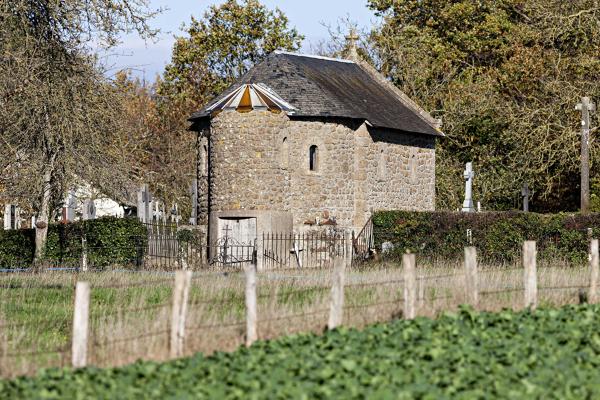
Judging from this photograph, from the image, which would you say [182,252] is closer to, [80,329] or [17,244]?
[17,244]

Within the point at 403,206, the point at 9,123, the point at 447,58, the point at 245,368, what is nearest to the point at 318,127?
the point at 403,206

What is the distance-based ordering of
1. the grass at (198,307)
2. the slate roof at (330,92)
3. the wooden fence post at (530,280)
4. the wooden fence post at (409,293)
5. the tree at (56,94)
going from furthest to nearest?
the slate roof at (330,92) < the tree at (56,94) < the wooden fence post at (530,280) < the wooden fence post at (409,293) < the grass at (198,307)

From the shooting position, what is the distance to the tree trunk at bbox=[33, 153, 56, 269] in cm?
2879

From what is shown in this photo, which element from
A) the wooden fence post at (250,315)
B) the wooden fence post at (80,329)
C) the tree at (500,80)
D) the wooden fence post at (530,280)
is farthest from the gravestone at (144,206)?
the wooden fence post at (80,329)

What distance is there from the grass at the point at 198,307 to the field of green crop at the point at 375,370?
1258mm

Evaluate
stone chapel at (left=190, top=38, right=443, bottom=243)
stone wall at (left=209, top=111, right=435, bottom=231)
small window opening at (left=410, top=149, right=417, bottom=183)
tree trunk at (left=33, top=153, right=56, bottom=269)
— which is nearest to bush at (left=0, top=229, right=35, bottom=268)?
tree trunk at (left=33, top=153, right=56, bottom=269)

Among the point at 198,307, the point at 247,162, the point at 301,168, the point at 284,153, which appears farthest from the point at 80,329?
the point at 301,168

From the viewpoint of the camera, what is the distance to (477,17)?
59562mm

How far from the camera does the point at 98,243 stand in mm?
32938

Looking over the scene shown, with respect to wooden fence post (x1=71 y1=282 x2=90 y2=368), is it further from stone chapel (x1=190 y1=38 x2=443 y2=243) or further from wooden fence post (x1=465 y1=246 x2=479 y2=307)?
stone chapel (x1=190 y1=38 x2=443 y2=243)

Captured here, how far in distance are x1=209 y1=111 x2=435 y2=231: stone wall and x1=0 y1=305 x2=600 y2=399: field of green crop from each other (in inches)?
885

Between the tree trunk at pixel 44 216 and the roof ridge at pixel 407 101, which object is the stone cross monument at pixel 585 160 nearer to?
the roof ridge at pixel 407 101

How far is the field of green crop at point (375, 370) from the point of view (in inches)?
448

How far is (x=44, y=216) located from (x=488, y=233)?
12120 millimetres
